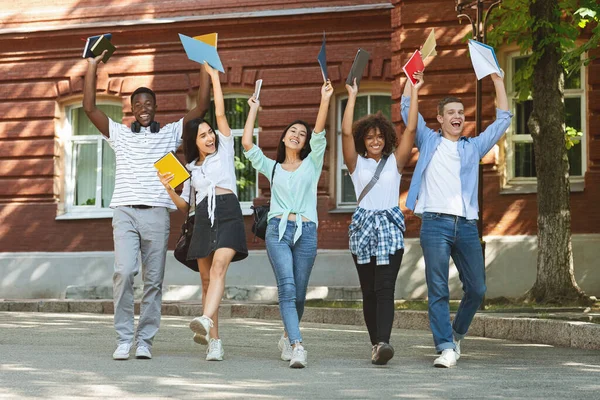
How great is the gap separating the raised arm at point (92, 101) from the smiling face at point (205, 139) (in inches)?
30.4

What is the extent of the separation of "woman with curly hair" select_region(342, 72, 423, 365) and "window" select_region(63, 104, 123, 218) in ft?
45.9

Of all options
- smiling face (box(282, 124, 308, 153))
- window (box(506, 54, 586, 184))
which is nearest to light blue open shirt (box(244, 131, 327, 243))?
smiling face (box(282, 124, 308, 153))

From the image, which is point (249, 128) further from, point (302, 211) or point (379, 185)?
point (379, 185)

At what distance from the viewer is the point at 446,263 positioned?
9.12 metres

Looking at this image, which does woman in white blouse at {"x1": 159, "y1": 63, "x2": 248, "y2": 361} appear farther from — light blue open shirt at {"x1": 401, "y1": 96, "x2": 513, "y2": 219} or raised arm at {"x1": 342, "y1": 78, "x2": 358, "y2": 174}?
light blue open shirt at {"x1": 401, "y1": 96, "x2": 513, "y2": 219}

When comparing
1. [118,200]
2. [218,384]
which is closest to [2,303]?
[118,200]

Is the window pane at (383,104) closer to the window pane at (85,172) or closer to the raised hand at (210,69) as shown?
the window pane at (85,172)

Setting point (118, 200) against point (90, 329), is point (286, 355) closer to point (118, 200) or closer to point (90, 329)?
point (118, 200)

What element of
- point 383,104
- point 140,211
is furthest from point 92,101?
point 383,104

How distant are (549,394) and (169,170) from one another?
329 centimetres

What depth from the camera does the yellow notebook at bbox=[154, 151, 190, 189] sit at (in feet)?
30.1

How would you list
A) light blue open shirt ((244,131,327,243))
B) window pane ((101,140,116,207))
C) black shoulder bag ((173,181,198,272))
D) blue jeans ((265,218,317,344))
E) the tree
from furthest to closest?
window pane ((101,140,116,207)) → the tree → black shoulder bag ((173,181,198,272)) → light blue open shirt ((244,131,327,243)) → blue jeans ((265,218,317,344))

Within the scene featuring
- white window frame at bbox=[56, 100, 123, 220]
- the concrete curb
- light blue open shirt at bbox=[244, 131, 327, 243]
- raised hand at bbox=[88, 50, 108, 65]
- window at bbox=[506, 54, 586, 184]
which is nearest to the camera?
light blue open shirt at bbox=[244, 131, 327, 243]

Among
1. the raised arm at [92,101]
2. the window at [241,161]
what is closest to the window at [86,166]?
the window at [241,161]
